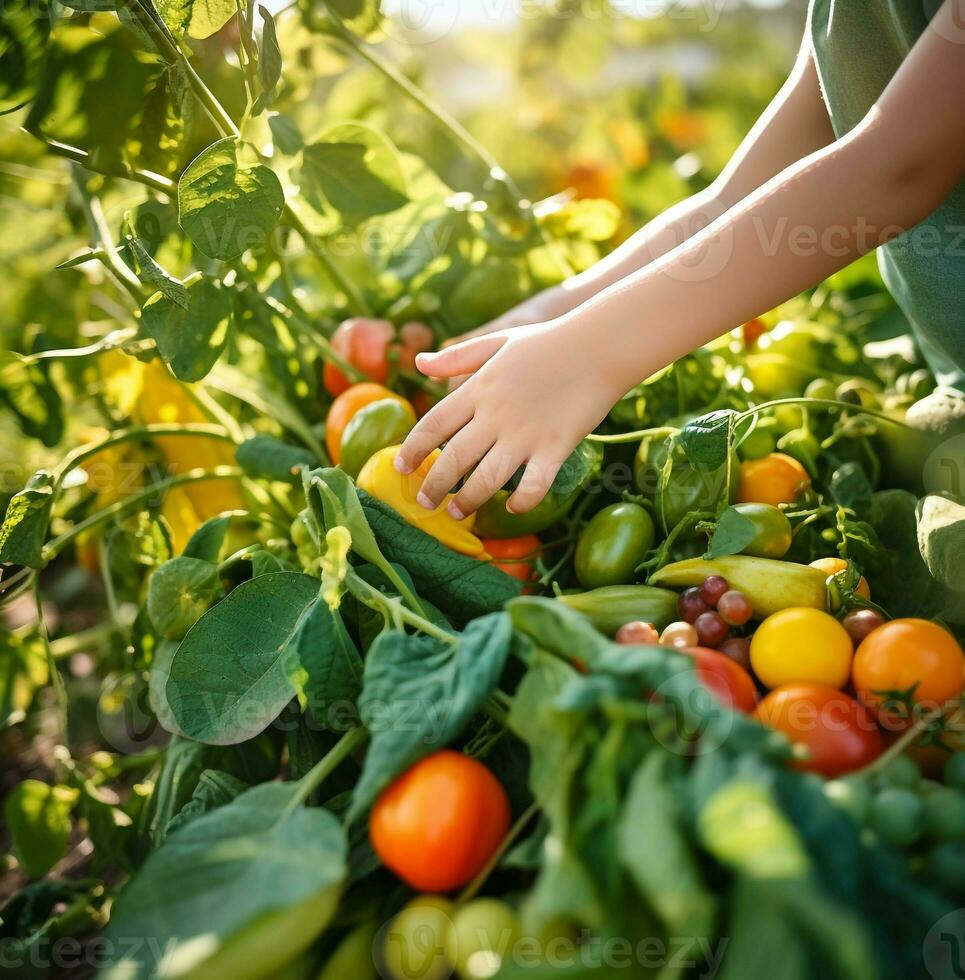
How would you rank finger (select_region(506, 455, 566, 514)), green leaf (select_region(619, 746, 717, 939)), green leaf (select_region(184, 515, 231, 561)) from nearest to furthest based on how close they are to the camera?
green leaf (select_region(619, 746, 717, 939)), finger (select_region(506, 455, 566, 514)), green leaf (select_region(184, 515, 231, 561))

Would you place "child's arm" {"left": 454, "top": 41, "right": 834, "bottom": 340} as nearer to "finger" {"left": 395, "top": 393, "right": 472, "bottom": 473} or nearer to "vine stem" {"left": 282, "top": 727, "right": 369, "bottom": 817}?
"finger" {"left": 395, "top": 393, "right": 472, "bottom": 473}

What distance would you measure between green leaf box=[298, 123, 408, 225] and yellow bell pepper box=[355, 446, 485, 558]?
38 cm

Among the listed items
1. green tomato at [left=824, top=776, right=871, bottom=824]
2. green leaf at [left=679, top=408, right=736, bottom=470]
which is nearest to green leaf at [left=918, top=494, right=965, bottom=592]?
green leaf at [left=679, top=408, right=736, bottom=470]

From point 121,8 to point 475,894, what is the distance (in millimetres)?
906

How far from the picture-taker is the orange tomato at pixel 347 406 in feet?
3.35

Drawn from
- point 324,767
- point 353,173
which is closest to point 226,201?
point 353,173

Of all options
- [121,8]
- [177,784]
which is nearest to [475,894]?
[177,784]


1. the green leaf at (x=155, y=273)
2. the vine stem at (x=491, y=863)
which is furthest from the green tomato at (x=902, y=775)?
the green leaf at (x=155, y=273)

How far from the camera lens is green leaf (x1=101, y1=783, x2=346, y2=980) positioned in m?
0.54

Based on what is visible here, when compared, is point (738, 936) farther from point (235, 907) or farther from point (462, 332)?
point (462, 332)

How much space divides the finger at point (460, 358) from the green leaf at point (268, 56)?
1.11 feet

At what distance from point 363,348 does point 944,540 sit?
28.4 inches

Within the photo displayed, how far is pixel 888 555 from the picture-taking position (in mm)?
888

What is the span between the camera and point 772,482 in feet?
3.05
